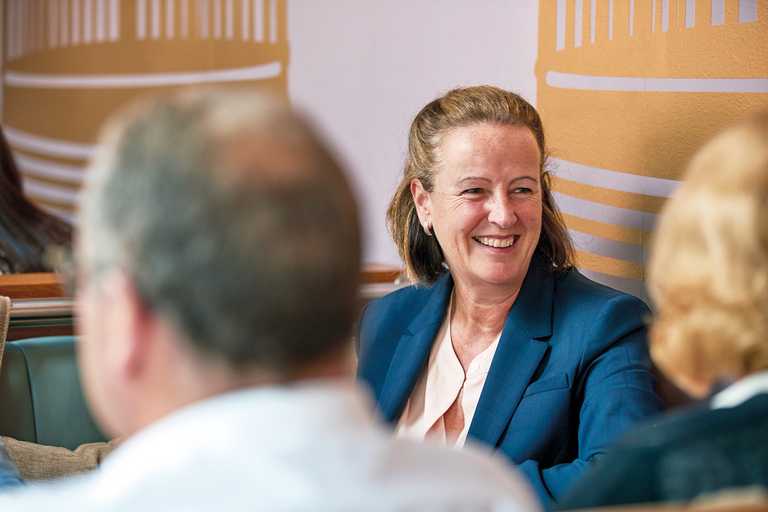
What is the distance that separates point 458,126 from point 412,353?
0.54 metres

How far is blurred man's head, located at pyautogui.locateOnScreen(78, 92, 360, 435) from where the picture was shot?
89 centimetres

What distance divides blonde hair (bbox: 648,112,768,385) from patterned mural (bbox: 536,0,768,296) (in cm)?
128

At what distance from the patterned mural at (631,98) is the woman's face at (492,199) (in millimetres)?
271

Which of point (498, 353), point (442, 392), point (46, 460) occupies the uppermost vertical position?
point (498, 353)

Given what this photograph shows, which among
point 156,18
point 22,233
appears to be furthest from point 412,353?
point 156,18

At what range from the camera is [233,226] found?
89 centimetres

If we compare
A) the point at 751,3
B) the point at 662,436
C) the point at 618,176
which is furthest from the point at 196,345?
the point at 618,176

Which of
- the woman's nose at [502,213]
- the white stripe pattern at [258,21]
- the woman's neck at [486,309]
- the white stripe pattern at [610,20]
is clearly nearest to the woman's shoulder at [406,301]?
the woman's neck at [486,309]

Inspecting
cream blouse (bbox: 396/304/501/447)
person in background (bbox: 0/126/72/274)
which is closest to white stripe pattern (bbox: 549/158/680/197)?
cream blouse (bbox: 396/304/501/447)

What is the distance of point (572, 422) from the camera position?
249 cm

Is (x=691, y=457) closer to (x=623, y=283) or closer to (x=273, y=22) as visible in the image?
(x=623, y=283)

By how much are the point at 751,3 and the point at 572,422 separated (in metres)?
0.94

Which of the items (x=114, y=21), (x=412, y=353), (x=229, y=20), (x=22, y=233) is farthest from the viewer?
(x=114, y=21)

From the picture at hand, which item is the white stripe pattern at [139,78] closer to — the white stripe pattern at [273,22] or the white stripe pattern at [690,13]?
the white stripe pattern at [273,22]
